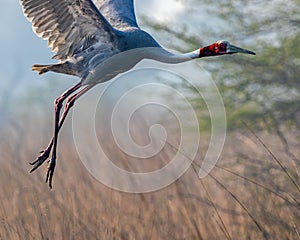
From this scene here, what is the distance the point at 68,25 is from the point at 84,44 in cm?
20

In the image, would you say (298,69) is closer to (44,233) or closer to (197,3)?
(197,3)

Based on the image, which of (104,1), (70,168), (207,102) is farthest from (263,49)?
(70,168)

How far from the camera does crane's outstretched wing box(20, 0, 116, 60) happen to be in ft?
19.2

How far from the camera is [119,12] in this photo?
6.68 metres

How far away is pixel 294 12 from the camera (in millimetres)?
9555

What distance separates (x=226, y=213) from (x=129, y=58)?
148 cm

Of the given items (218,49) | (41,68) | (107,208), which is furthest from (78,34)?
(107,208)

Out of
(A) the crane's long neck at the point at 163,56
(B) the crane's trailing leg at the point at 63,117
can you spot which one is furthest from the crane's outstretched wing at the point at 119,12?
(B) the crane's trailing leg at the point at 63,117

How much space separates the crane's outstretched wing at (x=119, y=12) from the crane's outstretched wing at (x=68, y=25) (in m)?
0.35

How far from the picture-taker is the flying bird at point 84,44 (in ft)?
19.5

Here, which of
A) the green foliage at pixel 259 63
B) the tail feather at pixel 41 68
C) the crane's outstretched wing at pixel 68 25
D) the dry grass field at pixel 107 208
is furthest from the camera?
the green foliage at pixel 259 63

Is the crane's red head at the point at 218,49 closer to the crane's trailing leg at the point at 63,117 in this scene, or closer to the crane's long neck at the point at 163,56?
the crane's long neck at the point at 163,56

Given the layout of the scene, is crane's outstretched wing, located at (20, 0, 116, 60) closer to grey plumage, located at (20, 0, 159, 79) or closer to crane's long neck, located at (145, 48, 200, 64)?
grey plumage, located at (20, 0, 159, 79)

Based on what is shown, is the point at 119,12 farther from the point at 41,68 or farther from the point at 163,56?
the point at 41,68
